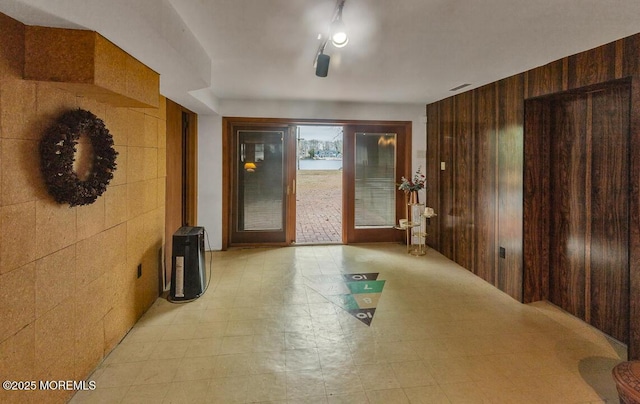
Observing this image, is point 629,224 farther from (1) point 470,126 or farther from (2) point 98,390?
(2) point 98,390

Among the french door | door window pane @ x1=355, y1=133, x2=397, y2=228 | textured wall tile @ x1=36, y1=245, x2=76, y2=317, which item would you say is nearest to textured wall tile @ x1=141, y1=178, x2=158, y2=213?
textured wall tile @ x1=36, y1=245, x2=76, y2=317

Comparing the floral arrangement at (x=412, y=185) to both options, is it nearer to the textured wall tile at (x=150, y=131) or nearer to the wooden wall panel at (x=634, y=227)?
the wooden wall panel at (x=634, y=227)

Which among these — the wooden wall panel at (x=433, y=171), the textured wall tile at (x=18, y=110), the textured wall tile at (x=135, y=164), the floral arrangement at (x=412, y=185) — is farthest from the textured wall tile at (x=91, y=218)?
the wooden wall panel at (x=433, y=171)

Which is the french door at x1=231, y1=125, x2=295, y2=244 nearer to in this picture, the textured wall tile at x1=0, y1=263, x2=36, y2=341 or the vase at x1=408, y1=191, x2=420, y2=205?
the vase at x1=408, y1=191, x2=420, y2=205

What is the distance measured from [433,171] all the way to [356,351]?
11.9 feet

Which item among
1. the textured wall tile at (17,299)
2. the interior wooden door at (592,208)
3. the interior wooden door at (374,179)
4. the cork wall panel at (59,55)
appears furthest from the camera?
the interior wooden door at (374,179)

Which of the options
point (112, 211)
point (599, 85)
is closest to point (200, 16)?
point (112, 211)

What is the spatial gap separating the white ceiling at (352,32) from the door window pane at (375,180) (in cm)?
198

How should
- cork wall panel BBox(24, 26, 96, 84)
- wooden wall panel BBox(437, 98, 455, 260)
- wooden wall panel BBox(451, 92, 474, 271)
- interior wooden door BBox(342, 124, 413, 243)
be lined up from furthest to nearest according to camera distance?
interior wooden door BBox(342, 124, 413, 243)
wooden wall panel BBox(437, 98, 455, 260)
wooden wall panel BBox(451, 92, 474, 271)
cork wall panel BBox(24, 26, 96, 84)

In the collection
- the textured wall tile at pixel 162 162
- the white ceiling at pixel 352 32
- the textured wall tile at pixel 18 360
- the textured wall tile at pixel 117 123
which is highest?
the white ceiling at pixel 352 32

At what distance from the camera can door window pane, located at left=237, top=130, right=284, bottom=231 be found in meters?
5.20

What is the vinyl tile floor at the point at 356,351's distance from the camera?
6.39 feet

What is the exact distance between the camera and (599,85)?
2492 mm

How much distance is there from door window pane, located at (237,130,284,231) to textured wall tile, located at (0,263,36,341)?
12.1 feet
